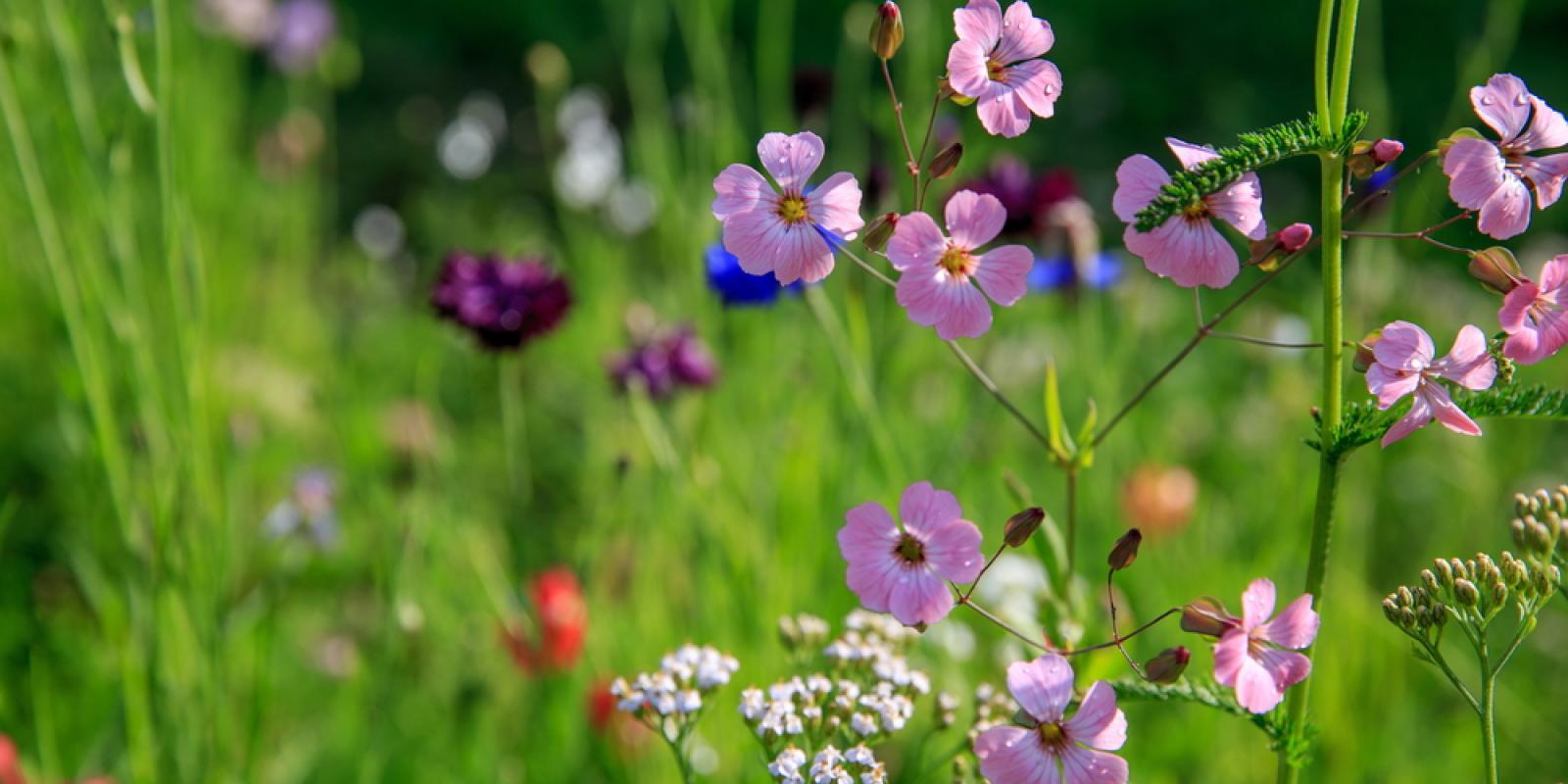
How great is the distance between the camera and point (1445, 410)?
61 cm

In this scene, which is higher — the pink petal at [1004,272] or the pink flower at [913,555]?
the pink petal at [1004,272]

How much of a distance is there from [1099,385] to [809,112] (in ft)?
1.60

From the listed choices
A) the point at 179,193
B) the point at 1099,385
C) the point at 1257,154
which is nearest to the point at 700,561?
the point at 1099,385

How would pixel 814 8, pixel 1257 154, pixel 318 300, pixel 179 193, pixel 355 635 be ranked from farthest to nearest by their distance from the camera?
pixel 814 8 → pixel 318 300 → pixel 355 635 → pixel 179 193 → pixel 1257 154

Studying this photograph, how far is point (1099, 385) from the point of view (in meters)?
1.43

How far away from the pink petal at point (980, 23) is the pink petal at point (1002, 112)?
0.08 ft

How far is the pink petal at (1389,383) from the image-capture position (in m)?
0.59

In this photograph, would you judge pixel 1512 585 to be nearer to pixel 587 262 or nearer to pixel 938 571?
pixel 938 571

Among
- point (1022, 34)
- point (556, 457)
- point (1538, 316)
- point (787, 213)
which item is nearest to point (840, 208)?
point (787, 213)

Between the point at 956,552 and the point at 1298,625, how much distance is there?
162 mm

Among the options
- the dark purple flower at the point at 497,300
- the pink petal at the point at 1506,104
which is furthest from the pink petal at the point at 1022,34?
the dark purple flower at the point at 497,300

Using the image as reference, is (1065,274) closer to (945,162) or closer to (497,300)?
(497,300)

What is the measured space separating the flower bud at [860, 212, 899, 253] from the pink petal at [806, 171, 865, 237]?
0.03 m

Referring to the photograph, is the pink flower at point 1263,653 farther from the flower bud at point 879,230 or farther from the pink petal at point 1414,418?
the flower bud at point 879,230
